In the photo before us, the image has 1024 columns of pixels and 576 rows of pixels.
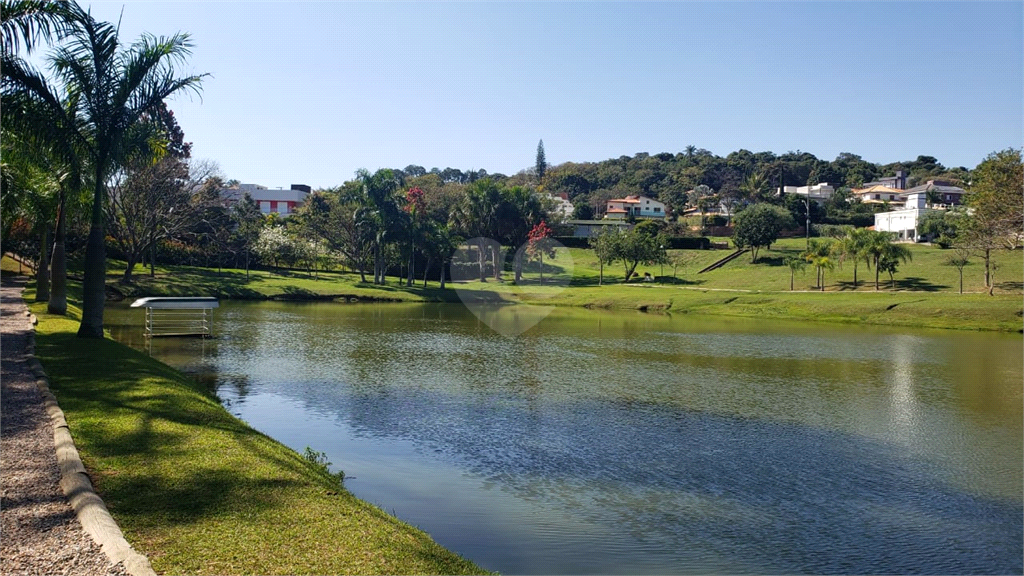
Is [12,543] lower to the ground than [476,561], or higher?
higher

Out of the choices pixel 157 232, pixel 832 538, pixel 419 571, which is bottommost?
pixel 832 538

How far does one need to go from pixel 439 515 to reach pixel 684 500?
4.31 m

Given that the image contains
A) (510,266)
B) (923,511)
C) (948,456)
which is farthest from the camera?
(510,266)

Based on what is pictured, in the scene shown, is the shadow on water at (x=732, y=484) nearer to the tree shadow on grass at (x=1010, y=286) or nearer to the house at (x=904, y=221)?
the tree shadow on grass at (x=1010, y=286)

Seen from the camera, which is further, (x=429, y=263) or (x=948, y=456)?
(x=429, y=263)

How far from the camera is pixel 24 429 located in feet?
41.2

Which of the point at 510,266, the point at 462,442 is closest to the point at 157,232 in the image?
the point at 510,266

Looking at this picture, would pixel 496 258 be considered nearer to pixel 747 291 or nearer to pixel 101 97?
pixel 747 291

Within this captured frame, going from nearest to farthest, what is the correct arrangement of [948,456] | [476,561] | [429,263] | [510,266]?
[476,561]
[948,456]
[429,263]
[510,266]

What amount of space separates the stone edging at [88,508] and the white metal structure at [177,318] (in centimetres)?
2199

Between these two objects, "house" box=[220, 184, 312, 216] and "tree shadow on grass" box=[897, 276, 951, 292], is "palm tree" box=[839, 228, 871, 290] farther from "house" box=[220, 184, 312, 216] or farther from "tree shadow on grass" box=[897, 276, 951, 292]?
"house" box=[220, 184, 312, 216]

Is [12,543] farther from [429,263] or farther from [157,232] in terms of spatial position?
[429,263]

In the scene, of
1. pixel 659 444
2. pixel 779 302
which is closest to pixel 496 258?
pixel 779 302

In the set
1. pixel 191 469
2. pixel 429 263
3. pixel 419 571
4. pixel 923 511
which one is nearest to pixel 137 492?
pixel 191 469
